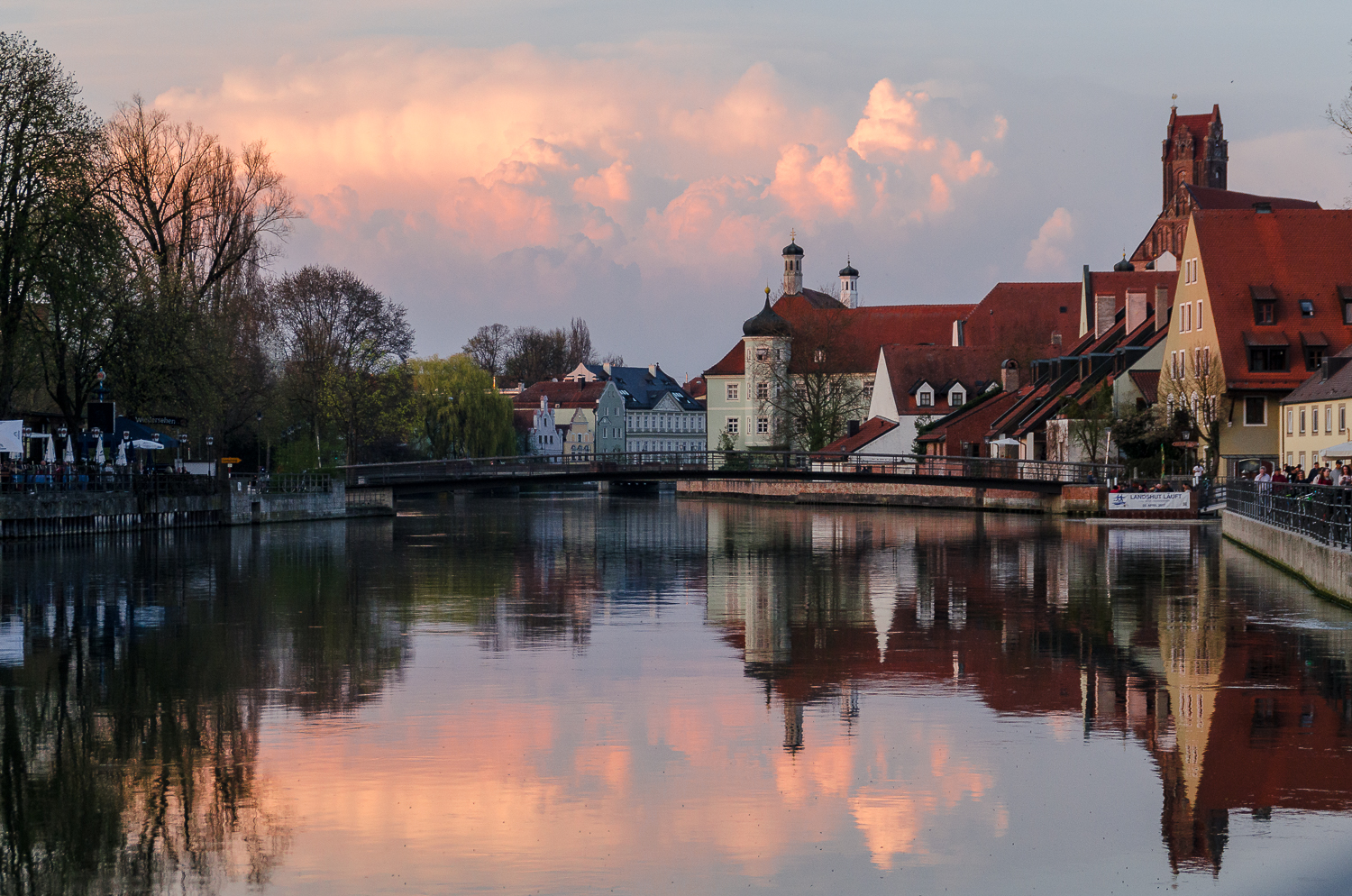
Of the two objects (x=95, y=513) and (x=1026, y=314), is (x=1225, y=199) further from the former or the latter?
(x=95, y=513)

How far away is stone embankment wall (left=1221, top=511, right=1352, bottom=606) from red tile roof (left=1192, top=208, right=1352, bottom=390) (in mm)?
20102

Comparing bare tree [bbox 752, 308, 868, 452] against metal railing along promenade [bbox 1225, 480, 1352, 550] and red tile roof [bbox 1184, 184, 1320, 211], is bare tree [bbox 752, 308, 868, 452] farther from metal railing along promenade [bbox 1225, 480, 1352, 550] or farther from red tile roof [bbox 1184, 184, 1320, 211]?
metal railing along promenade [bbox 1225, 480, 1352, 550]

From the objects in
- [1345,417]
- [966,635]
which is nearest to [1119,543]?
[1345,417]

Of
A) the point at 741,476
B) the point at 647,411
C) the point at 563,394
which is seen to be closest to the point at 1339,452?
the point at 741,476

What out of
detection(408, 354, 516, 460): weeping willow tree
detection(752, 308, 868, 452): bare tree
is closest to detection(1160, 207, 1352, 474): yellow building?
detection(752, 308, 868, 452): bare tree

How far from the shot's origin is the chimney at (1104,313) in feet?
279

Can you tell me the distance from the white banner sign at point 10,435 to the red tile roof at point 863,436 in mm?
60254

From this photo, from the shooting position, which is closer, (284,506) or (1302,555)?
(1302,555)

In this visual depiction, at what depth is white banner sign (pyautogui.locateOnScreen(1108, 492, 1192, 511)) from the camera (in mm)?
57250

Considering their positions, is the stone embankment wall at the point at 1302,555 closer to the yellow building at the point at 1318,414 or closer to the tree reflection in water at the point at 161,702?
the yellow building at the point at 1318,414

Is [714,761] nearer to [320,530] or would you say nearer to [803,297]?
[320,530]

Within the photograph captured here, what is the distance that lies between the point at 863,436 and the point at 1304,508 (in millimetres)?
72567

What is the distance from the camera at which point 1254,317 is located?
62.8m

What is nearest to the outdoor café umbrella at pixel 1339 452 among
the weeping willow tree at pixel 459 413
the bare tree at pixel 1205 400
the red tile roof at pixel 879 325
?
the bare tree at pixel 1205 400
